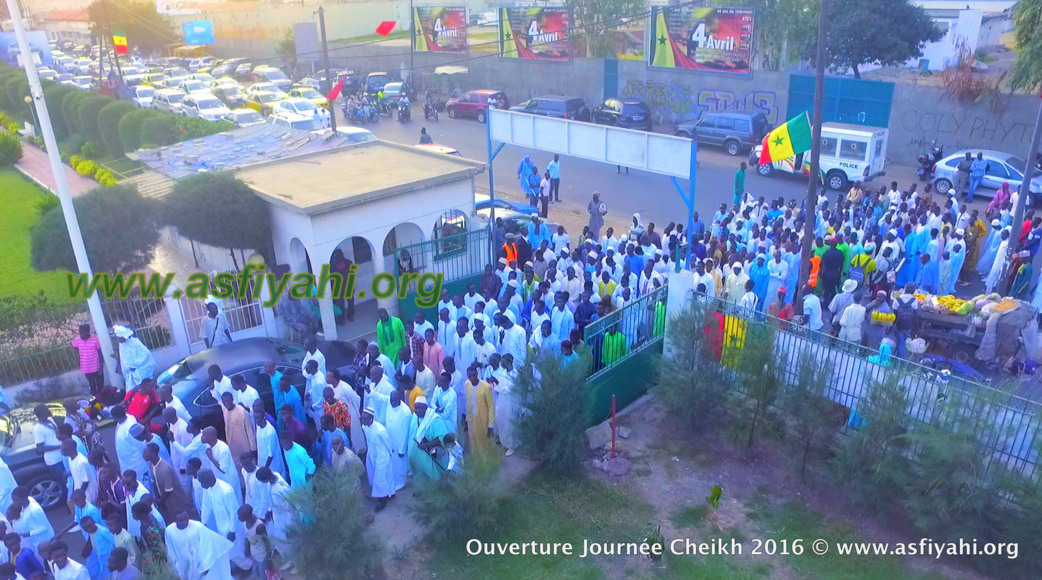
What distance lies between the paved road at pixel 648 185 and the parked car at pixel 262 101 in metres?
11.4

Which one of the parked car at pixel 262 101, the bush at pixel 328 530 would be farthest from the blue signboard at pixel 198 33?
the bush at pixel 328 530

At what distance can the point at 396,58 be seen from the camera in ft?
133

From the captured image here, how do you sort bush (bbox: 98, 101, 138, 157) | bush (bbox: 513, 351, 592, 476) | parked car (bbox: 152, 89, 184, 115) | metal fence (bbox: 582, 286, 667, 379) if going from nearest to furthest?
1. bush (bbox: 513, 351, 592, 476)
2. metal fence (bbox: 582, 286, 667, 379)
3. bush (bbox: 98, 101, 138, 157)
4. parked car (bbox: 152, 89, 184, 115)

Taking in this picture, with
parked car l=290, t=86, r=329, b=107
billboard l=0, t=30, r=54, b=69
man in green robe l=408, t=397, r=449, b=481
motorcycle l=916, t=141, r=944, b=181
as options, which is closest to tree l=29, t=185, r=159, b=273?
man in green robe l=408, t=397, r=449, b=481

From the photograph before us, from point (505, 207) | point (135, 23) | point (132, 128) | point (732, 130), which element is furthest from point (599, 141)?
point (135, 23)

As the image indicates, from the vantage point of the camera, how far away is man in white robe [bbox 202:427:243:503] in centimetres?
684

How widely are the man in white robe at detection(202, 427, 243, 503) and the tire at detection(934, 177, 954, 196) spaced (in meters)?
18.6

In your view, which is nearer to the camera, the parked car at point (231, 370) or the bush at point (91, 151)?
the parked car at point (231, 370)

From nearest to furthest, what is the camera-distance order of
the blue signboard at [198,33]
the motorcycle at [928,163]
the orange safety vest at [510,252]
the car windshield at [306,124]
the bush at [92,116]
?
the orange safety vest at [510,252], the motorcycle at [928,163], the bush at [92,116], the car windshield at [306,124], the blue signboard at [198,33]

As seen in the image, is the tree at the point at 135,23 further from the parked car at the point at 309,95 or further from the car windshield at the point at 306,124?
the car windshield at the point at 306,124

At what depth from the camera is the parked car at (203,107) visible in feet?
98.6

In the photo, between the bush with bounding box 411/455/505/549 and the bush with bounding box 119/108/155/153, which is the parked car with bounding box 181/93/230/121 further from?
the bush with bounding box 411/455/505/549

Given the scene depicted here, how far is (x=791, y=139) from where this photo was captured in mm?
10805

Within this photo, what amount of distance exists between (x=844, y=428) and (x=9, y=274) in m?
16.2
